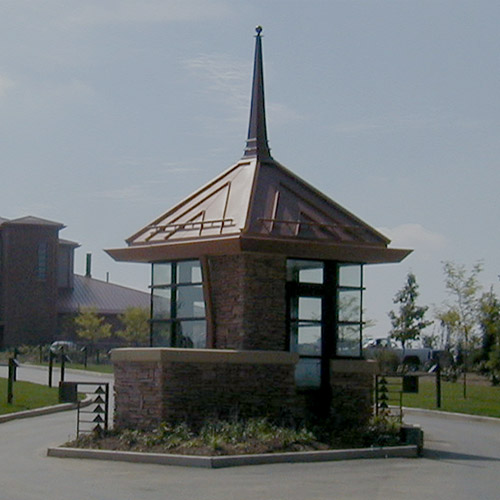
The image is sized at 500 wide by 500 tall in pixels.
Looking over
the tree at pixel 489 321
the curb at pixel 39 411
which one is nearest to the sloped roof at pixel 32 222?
the tree at pixel 489 321

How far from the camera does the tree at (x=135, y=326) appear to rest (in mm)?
69938

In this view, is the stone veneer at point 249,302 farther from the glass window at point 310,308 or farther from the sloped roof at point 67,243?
the sloped roof at point 67,243

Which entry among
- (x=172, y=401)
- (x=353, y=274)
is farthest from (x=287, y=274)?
(x=172, y=401)

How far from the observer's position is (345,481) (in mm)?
16000

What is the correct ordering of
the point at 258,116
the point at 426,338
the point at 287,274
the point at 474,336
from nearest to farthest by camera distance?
the point at 287,274 < the point at 258,116 < the point at 474,336 < the point at 426,338

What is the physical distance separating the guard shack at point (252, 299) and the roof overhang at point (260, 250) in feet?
0.09

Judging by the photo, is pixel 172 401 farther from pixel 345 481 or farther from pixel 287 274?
pixel 345 481

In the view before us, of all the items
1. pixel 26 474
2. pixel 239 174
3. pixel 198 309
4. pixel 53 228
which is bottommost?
pixel 26 474

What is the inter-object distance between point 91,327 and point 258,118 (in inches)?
1875

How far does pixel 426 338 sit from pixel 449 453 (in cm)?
4500

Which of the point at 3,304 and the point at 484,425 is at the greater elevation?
the point at 3,304

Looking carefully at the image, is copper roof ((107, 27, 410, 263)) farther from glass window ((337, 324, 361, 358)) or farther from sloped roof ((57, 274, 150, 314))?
sloped roof ((57, 274, 150, 314))

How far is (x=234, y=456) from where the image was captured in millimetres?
17938

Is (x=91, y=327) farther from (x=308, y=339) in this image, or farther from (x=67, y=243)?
(x=308, y=339)
